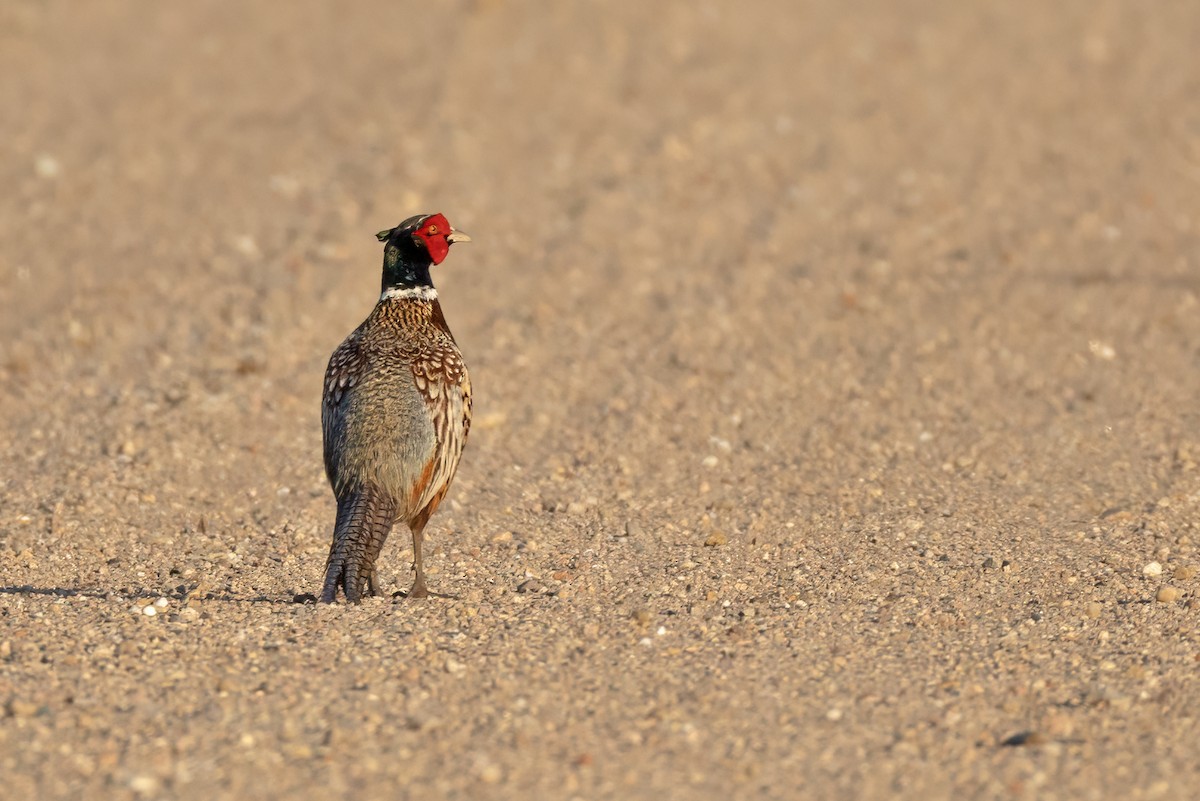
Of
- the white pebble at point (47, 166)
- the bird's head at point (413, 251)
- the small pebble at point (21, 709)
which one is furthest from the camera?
the white pebble at point (47, 166)

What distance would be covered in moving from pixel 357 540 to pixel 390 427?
0.68 m

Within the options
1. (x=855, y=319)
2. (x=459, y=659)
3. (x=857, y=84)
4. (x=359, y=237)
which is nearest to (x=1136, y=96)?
(x=857, y=84)

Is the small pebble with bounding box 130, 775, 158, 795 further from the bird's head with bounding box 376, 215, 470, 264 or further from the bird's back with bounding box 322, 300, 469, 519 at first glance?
the bird's head with bounding box 376, 215, 470, 264

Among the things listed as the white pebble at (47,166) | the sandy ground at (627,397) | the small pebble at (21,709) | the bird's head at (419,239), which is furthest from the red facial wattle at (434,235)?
the white pebble at (47,166)

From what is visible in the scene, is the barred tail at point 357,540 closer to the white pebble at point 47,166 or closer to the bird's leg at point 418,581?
the bird's leg at point 418,581

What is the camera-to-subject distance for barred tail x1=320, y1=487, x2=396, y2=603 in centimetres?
738

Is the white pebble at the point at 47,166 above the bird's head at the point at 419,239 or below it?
above

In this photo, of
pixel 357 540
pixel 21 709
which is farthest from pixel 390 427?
pixel 21 709

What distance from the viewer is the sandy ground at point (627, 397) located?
6.11 metres

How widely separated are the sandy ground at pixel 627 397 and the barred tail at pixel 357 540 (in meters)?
0.16

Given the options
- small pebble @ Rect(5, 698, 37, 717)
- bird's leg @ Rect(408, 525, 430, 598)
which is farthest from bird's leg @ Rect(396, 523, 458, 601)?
small pebble @ Rect(5, 698, 37, 717)

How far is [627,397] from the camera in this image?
11.4 m

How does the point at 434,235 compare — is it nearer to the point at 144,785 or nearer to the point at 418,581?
the point at 418,581

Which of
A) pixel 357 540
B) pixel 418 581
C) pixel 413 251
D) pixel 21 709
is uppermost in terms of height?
pixel 413 251
